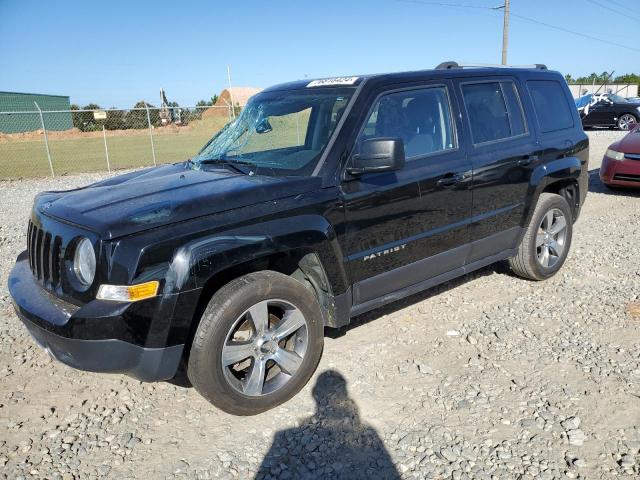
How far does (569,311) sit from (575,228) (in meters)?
3.18

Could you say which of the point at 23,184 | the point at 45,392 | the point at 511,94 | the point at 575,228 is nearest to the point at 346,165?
the point at 511,94

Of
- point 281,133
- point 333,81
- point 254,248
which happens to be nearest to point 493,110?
point 333,81

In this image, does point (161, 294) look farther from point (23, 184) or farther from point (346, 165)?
point (23, 184)

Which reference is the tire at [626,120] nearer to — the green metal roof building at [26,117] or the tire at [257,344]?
the tire at [257,344]

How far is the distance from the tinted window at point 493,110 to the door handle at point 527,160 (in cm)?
22

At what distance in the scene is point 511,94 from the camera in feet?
14.8

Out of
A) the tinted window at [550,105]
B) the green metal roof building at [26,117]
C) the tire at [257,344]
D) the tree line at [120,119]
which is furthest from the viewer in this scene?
the green metal roof building at [26,117]

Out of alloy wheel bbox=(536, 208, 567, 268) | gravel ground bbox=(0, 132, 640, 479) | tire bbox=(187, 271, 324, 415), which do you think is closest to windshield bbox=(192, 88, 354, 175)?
tire bbox=(187, 271, 324, 415)

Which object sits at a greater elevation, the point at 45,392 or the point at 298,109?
the point at 298,109

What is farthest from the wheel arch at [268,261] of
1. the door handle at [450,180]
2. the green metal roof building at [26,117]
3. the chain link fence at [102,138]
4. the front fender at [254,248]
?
the green metal roof building at [26,117]

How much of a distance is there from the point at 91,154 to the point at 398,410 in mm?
22745

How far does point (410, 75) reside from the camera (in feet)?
12.4

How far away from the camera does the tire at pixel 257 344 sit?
2801 mm

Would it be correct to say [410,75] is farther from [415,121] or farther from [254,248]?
[254,248]
